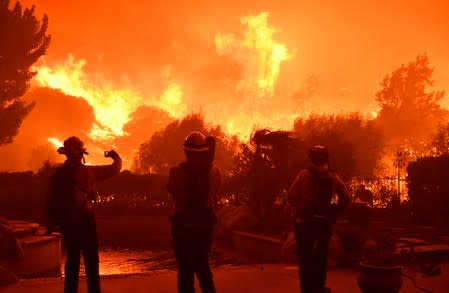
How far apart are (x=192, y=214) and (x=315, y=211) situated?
1.60 metres

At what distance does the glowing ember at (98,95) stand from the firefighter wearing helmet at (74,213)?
3532 inches

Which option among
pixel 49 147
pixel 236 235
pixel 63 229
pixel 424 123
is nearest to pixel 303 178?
pixel 63 229

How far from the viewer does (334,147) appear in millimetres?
20031

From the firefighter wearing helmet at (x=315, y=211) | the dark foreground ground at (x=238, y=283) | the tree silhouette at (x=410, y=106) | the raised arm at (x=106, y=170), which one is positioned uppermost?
the tree silhouette at (x=410, y=106)

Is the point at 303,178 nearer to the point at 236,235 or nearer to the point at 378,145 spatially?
the point at 236,235

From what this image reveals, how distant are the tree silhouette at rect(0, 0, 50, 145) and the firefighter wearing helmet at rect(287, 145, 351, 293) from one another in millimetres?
34795

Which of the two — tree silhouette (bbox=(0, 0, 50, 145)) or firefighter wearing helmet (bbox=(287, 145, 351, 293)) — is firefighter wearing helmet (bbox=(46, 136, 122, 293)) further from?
tree silhouette (bbox=(0, 0, 50, 145))

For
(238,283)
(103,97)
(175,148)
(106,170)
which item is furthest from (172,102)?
(106,170)

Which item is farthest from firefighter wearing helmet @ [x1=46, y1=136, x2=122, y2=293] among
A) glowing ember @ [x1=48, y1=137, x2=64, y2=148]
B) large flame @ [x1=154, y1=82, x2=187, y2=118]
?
large flame @ [x1=154, y1=82, x2=187, y2=118]

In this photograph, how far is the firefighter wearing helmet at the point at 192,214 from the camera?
191 inches

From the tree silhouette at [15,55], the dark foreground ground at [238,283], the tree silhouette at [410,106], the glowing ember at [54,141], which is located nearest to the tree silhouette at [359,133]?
the tree silhouette at [410,106]

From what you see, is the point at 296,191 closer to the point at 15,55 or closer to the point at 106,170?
the point at 106,170

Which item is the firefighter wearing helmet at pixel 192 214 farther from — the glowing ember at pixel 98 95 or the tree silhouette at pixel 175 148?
the glowing ember at pixel 98 95

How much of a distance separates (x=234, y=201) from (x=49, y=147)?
64.7 m
